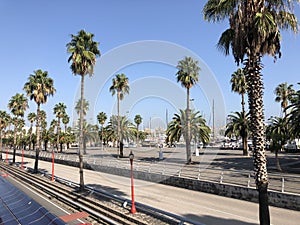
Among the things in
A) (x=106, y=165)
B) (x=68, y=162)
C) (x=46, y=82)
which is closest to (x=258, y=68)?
(x=106, y=165)

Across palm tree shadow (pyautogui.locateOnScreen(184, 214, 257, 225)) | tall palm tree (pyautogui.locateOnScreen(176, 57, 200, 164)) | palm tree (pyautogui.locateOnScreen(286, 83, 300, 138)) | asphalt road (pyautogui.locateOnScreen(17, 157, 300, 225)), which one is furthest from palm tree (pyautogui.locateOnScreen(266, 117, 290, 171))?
palm tree shadow (pyautogui.locateOnScreen(184, 214, 257, 225))

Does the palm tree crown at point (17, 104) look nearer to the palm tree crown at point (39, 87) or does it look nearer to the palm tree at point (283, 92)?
the palm tree crown at point (39, 87)

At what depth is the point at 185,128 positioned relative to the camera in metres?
41.0

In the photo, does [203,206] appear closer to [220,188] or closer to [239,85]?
[220,188]

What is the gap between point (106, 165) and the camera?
34000mm

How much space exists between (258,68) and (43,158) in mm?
57814

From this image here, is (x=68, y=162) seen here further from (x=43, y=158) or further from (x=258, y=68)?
(x=258, y=68)

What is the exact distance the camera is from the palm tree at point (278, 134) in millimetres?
28594

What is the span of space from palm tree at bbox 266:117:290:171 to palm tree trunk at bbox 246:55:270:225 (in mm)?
20454

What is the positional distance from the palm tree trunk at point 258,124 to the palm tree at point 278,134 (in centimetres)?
2045

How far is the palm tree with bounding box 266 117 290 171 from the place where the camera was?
93.8ft

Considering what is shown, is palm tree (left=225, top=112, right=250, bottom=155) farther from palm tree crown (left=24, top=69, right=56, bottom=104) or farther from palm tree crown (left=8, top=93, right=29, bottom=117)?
palm tree crown (left=8, top=93, right=29, bottom=117)

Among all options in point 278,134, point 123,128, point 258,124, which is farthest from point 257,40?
point 123,128

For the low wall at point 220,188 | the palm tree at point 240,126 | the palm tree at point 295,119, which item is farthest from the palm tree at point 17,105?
the palm tree at point 295,119
